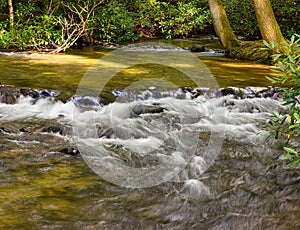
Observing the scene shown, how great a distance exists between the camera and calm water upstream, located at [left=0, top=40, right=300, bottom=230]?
10.6ft

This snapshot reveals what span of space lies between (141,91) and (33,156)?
3255mm

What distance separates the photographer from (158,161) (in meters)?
4.73

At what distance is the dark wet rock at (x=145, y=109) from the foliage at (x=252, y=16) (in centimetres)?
954

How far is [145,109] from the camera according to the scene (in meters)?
6.67

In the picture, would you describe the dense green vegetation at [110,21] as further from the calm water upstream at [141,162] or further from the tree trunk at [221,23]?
the calm water upstream at [141,162]

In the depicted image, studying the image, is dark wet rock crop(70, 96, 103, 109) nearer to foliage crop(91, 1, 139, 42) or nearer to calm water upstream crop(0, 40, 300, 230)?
calm water upstream crop(0, 40, 300, 230)

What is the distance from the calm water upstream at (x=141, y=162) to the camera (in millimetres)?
3227

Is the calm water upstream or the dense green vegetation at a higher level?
the dense green vegetation

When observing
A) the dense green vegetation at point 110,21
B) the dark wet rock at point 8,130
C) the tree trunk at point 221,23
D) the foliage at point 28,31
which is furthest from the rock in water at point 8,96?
the tree trunk at point 221,23

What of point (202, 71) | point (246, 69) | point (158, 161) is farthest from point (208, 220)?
point (246, 69)

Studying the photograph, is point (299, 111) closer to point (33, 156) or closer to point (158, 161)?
point (158, 161)

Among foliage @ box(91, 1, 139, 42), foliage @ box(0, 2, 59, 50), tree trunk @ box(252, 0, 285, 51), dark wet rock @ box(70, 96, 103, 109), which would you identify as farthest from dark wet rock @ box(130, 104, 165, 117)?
foliage @ box(91, 1, 139, 42)

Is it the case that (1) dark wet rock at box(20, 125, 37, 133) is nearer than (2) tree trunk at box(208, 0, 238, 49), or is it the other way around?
(1) dark wet rock at box(20, 125, 37, 133)

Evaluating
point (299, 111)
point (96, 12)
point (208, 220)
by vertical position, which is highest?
point (96, 12)
